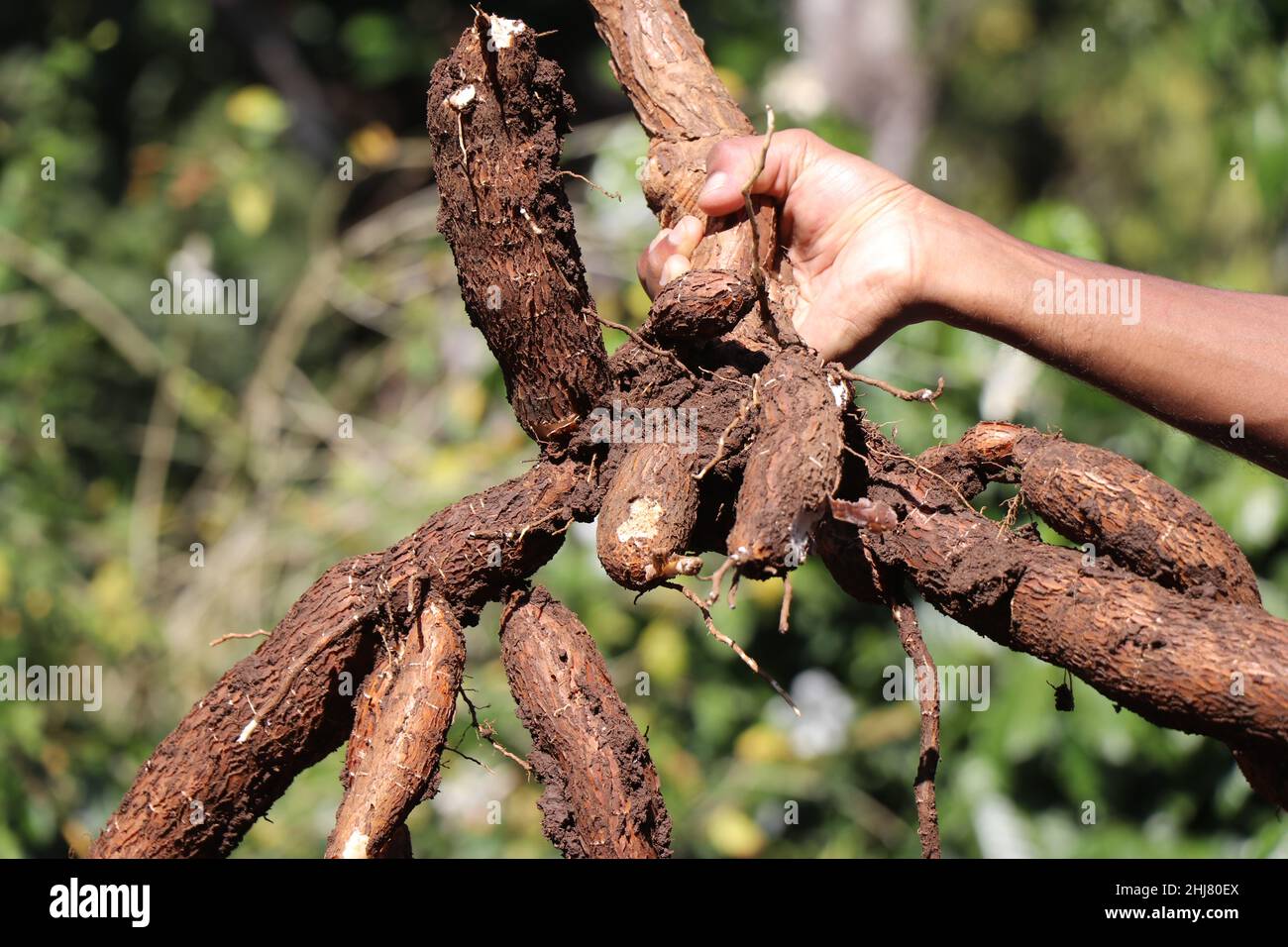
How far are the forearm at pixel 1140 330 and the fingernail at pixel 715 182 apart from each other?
1.07 ft

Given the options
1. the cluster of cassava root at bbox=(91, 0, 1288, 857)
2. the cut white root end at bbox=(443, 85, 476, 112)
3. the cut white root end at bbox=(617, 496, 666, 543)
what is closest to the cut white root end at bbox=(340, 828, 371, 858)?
the cluster of cassava root at bbox=(91, 0, 1288, 857)

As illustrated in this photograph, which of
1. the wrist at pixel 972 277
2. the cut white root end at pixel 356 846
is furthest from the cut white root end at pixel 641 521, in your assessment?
the wrist at pixel 972 277

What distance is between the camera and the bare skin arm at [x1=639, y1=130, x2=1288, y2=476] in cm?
148

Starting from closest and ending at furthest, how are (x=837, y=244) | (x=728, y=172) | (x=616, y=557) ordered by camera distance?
(x=616, y=557) → (x=728, y=172) → (x=837, y=244)

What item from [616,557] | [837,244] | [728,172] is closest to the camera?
[616,557]

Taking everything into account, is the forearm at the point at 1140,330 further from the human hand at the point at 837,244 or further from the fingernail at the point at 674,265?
the fingernail at the point at 674,265

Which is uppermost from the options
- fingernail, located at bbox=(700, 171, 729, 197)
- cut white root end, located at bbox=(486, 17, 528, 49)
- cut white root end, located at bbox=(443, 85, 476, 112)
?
cut white root end, located at bbox=(486, 17, 528, 49)

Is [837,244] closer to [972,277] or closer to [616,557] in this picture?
[972,277]

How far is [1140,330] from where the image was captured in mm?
1504

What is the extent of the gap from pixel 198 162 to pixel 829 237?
289cm

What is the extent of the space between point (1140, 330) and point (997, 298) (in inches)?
7.5

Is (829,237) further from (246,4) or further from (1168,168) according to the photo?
(1168,168)

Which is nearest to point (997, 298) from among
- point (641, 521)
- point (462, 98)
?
point (641, 521)

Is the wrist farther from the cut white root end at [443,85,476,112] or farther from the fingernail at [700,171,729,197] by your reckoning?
the cut white root end at [443,85,476,112]
